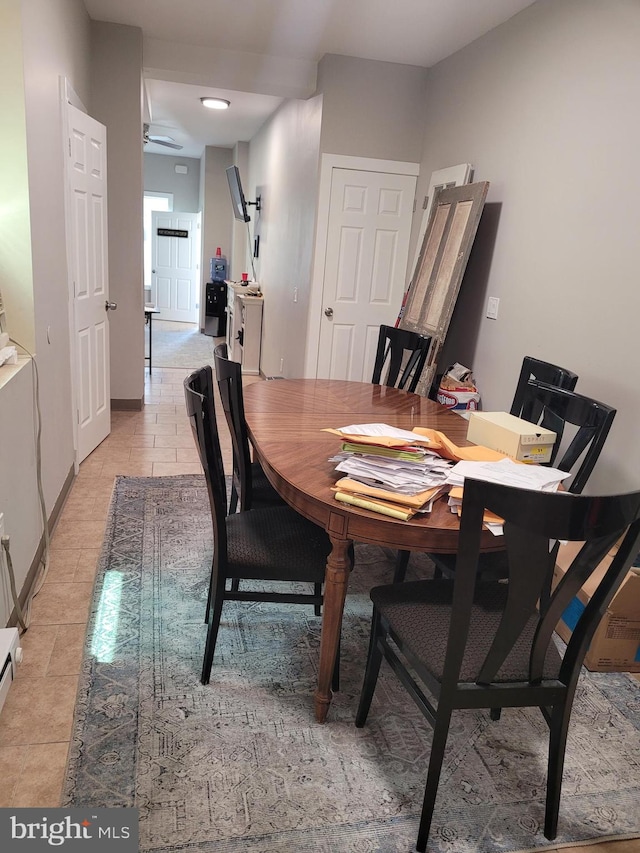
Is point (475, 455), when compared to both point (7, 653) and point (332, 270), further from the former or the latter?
point (332, 270)

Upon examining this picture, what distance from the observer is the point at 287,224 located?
5.66m

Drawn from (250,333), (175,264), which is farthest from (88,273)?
(175,264)

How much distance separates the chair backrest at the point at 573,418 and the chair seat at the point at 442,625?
537mm

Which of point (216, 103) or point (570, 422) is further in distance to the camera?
point (216, 103)

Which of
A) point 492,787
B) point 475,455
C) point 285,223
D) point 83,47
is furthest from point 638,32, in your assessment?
point 285,223

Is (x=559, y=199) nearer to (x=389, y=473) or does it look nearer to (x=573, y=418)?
(x=573, y=418)

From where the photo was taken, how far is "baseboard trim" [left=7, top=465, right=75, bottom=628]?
82.5 inches

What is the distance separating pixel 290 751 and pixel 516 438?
1.15 meters

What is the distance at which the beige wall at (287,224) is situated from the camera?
4746 millimetres

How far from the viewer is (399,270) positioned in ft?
15.4

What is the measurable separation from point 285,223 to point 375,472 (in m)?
4.64

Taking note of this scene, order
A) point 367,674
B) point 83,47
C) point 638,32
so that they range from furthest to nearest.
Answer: point 83,47, point 638,32, point 367,674

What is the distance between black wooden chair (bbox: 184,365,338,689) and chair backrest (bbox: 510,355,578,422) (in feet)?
3.45

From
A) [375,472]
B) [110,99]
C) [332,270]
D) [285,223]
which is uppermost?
[110,99]
